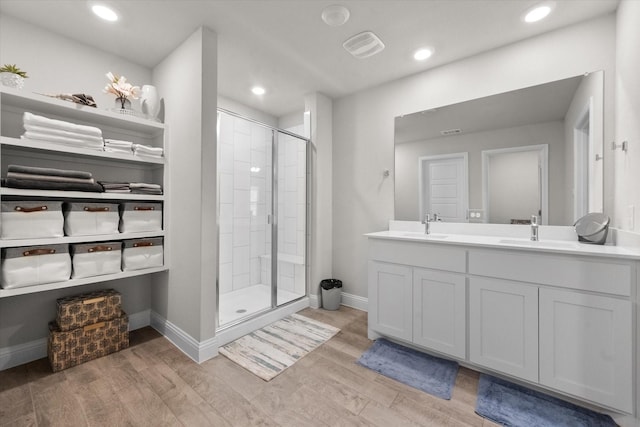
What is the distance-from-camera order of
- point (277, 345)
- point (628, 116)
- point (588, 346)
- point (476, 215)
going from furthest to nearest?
point (476, 215) < point (277, 345) < point (628, 116) < point (588, 346)

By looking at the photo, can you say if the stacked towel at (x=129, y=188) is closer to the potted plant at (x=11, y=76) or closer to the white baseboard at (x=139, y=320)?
the potted plant at (x=11, y=76)

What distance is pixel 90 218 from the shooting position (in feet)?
6.68

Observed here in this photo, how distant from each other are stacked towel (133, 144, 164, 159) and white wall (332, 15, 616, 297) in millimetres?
1891

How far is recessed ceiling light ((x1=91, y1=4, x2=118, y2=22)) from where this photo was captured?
72.4 inches

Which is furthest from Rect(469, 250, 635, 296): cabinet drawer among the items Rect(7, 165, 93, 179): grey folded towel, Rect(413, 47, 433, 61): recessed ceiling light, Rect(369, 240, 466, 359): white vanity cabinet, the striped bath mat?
Rect(7, 165, 93, 179): grey folded towel

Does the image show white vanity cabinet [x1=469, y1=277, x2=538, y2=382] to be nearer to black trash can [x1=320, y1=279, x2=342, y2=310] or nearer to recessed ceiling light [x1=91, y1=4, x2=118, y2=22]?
black trash can [x1=320, y1=279, x2=342, y2=310]

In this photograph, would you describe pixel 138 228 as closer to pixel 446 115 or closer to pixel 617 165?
pixel 446 115

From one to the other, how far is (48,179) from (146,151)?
0.66m

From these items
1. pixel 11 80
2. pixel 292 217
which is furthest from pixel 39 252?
pixel 292 217

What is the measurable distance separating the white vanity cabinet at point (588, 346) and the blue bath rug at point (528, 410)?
0.38 feet

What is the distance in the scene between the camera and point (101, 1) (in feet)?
5.86

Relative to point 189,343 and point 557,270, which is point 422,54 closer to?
point 557,270

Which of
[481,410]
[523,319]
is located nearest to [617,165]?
[523,319]

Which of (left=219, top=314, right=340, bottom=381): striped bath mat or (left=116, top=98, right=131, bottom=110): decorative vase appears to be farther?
(left=116, top=98, right=131, bottom=110): decorative vase
